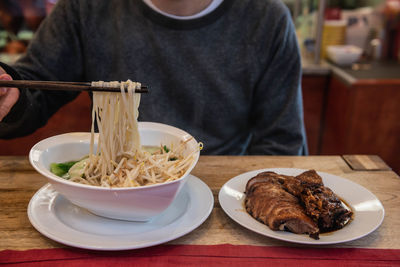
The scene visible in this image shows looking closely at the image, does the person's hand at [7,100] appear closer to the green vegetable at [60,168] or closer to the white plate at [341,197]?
the green vegetable at [60,168]

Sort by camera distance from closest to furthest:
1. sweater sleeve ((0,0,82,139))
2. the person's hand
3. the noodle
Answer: the noodle → the person's hand → sweater sleeve ((0,0,82,139))

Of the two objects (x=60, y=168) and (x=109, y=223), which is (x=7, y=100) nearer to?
(x=60, y=168)

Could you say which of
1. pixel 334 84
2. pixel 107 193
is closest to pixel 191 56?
pixel 107 193

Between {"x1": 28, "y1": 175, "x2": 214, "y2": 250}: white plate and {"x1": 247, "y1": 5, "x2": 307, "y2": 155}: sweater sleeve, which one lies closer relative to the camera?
{"x1": 28, "y1": 175, "x2": 214, "y2": 250}: white plate

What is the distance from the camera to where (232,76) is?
72.1 inches

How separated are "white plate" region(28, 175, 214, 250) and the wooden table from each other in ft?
0.10

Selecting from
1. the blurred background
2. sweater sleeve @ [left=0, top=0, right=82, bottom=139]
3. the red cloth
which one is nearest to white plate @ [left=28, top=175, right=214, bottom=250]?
the red cloth

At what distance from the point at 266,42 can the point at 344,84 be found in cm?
115

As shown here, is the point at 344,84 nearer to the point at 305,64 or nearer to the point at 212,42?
the point at 305,64

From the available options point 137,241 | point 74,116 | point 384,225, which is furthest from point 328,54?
point 137,241

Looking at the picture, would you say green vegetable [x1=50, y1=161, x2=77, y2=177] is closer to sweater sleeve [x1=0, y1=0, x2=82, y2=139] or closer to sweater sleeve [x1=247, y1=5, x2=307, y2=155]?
sweater sleeve [x1=0, y1=0, x2=82, y2=139]

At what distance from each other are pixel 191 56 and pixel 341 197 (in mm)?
959

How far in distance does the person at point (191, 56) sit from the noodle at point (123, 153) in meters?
0.67

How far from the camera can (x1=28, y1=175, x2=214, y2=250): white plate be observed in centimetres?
92
